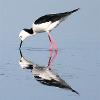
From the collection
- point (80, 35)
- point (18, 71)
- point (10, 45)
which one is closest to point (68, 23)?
point (80, 35)

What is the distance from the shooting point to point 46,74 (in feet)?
39.4

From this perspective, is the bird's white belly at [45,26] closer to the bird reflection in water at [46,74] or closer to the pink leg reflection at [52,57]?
the pink leg reflection at [52,57]

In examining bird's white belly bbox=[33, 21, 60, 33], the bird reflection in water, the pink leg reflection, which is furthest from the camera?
bird's white belly bbox=[33, 21, 60, 33]

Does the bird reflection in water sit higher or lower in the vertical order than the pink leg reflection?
higher

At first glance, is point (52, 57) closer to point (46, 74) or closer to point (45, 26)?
point (45, 26)

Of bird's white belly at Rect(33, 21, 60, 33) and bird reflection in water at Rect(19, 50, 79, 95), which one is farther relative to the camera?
bird's white belly at Rect(33, 21, 60, 33)

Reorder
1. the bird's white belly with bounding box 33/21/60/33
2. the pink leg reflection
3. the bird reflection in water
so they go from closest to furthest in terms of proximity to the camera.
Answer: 1. the bird reflection in water
2. the pink leg reflection
3. the bird's white belly with bounding box 33/21/60/33

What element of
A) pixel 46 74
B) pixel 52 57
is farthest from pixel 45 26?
pixel 46 74

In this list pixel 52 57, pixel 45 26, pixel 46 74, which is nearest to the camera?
pixel 46 74

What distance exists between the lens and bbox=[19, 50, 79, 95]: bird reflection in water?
10665 mm

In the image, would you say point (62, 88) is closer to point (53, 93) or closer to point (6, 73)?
point (53, 93)

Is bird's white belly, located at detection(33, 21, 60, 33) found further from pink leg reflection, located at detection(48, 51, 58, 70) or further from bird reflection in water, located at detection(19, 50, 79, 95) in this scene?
bird reflection in water, located at detection(19, 50, 79, 95)

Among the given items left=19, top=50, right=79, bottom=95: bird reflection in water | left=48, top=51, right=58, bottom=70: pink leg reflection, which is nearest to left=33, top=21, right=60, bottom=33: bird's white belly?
left=48, top=51, right=58, bottom=70: pink leg reflection

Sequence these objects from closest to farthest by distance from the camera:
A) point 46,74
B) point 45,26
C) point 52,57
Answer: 1. point 46,74
2. point 52,57
3. point 45,26
